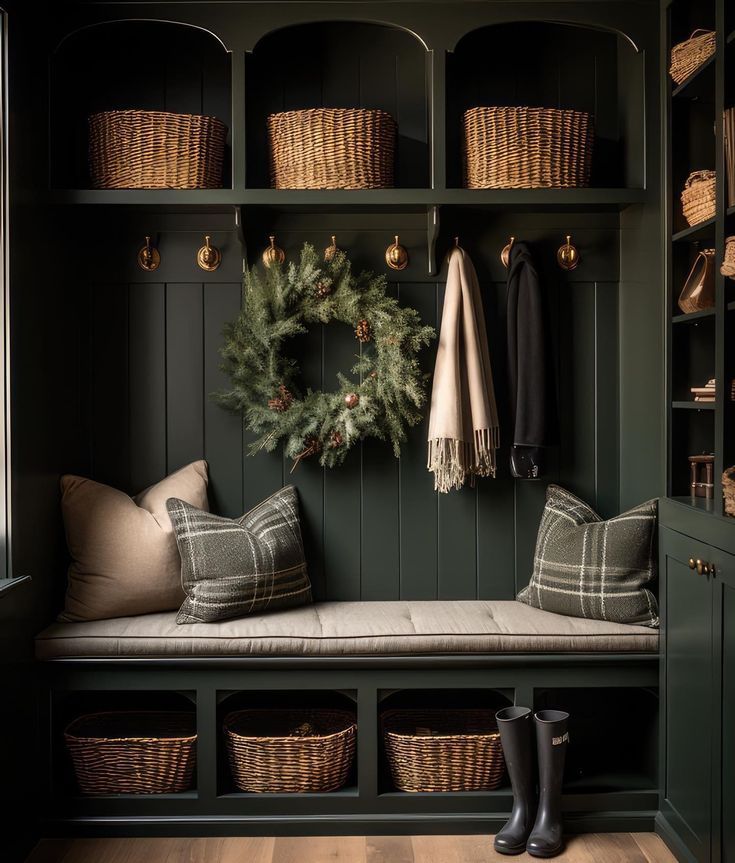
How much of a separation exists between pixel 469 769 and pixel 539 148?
1.95 meters

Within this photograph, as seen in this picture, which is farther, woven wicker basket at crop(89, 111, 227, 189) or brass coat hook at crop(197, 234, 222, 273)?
brass coat hook at crop(197, 234, 222, 273)

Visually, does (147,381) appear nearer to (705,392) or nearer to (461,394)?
(461,394)

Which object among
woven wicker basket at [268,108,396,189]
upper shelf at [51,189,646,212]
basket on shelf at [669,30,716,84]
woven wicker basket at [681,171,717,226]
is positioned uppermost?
basket on shelf at [669,30,716,84]

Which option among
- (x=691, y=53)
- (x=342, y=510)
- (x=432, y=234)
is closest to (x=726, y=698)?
(x=342, y=510)

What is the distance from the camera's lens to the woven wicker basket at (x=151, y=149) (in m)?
2.79

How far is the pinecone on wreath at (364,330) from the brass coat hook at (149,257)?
28.7 inches

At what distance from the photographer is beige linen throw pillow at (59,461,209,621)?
280 centimetres

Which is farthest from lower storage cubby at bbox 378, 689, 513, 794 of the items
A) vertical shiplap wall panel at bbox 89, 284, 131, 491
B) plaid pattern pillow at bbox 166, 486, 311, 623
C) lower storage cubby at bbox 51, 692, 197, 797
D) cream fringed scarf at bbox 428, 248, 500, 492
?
vertical shiplap wall panel at bbox 89, 284, 131, 491

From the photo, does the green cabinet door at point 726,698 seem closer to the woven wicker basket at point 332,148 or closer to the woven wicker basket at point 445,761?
the woven wicker basket at point 445,761

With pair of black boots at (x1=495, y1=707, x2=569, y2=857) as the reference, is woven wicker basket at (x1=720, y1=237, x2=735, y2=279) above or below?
above

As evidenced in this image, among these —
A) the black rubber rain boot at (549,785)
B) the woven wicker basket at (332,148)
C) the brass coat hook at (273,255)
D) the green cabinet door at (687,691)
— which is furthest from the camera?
the brass coat hook at (273,255)

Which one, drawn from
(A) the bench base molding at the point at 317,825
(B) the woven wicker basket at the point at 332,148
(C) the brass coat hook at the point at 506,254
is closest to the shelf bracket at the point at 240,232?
(B) the woven wicker basket at the point at 332,148

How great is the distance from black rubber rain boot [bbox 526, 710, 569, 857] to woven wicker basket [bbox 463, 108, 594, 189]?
1.66m

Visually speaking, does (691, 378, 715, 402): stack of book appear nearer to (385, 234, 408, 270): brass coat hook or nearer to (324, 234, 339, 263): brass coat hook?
(385, 234, 408, 270): brass coat hook
